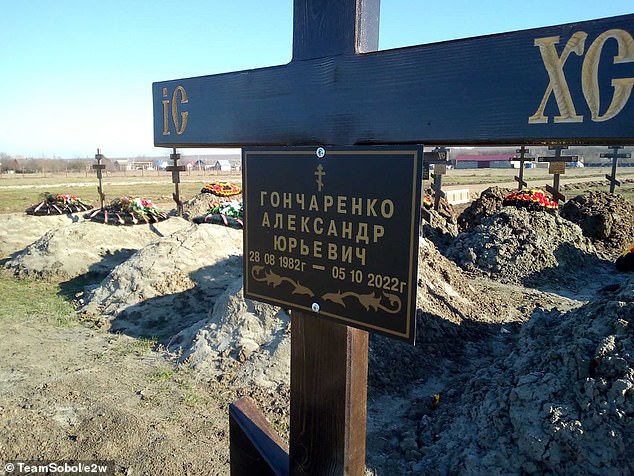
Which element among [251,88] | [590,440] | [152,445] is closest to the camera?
[251,88]

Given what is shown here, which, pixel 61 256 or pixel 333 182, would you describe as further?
pixel 61 256

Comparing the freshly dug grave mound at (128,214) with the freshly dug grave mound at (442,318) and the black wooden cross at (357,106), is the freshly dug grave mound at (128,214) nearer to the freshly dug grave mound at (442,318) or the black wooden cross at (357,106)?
the freshly dug grave mound at (442,318)

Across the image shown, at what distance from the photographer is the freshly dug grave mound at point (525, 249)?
9.64 m

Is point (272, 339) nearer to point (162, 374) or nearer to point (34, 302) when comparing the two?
point (162, 374)

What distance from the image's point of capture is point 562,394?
11.5 feet

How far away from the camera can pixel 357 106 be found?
5.12 ft

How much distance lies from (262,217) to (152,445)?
10.1 feet

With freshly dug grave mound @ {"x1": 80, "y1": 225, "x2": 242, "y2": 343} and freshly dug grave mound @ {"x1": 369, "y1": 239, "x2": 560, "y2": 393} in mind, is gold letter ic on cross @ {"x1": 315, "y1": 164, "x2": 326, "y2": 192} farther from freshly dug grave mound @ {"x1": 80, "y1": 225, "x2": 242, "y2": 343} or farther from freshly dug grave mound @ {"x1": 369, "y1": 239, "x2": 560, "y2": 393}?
freshly dug grave mound @ {"x1": 80, "y1": 225, "x2": 242, "y2": 343}

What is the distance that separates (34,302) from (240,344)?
15.5 ft

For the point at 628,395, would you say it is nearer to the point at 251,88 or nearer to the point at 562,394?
the point at 562,394

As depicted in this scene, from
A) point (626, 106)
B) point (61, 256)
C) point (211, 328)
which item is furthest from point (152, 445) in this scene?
point (61, 256)

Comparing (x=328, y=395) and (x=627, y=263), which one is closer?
(x=328, y=395)

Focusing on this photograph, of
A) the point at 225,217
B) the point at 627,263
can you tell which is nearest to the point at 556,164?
the point at 627,263

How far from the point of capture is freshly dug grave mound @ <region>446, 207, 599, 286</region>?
9641mm
